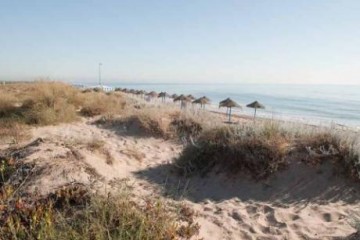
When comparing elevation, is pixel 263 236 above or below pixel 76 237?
below

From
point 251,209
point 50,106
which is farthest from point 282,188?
point 50,106

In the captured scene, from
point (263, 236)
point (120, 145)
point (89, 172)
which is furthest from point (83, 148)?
point (263, 236)

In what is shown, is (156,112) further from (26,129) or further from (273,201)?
(273,201)

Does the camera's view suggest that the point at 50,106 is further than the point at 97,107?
No

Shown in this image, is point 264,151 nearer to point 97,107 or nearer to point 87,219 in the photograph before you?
point 87,219

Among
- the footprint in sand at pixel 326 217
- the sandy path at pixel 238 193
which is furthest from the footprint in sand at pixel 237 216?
the footprint in sand at pixel 326 217

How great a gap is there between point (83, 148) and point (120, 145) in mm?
2114

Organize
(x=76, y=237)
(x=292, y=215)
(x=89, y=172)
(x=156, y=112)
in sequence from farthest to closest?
1. (x=156, y=112)
2. (x=89, y=172)
3. (x=292, y=215)
4. (x=76, y=237)

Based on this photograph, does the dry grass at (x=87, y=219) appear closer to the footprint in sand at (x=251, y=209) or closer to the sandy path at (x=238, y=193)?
the sandy path at (x=238, y=193)

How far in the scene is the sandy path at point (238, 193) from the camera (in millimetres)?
4445

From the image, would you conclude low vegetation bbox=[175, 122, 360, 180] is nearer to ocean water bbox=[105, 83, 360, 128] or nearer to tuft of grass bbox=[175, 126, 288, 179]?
tuft of grass bbox=[175, 126, 288, 179]

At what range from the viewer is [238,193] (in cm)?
587

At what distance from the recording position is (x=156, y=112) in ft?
37.5

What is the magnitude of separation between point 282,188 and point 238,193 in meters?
0.66
